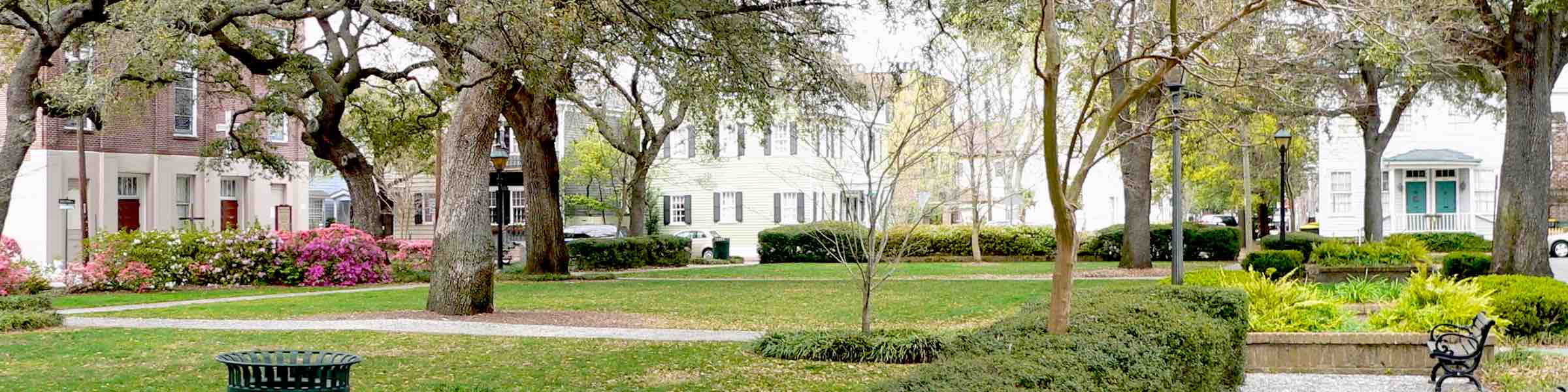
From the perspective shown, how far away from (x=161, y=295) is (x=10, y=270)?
2225 millimetres

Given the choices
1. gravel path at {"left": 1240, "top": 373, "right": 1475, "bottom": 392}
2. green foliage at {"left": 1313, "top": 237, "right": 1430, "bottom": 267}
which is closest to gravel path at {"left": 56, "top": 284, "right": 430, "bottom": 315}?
gravel path at {"left": 1240, "top": 373, "right": 1475, "bottom": 392}

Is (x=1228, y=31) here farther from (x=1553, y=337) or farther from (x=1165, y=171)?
(x=1165, y=171)

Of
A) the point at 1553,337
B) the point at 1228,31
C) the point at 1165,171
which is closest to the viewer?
the point at 1553,337

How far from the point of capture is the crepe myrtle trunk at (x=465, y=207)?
50.5ft

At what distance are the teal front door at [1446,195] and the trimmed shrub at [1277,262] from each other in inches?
896

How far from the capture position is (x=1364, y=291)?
48.0 ft

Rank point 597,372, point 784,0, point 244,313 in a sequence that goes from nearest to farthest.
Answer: point 597,372 < point 784,0 < point 244,313

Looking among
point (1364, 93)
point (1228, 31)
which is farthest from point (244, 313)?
Result: point (1364, 93)

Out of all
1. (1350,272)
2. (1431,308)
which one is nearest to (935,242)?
(1350,272)

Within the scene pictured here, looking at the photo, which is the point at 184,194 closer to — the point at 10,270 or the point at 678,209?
the point at 10,270

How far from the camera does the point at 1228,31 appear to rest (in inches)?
588

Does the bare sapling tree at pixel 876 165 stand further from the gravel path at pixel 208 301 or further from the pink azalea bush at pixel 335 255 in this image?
the pink azalea bush at pixel 335 255

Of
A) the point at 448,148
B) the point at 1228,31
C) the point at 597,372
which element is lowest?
the point at 597,372

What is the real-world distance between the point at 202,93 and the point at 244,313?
45.5 feet
